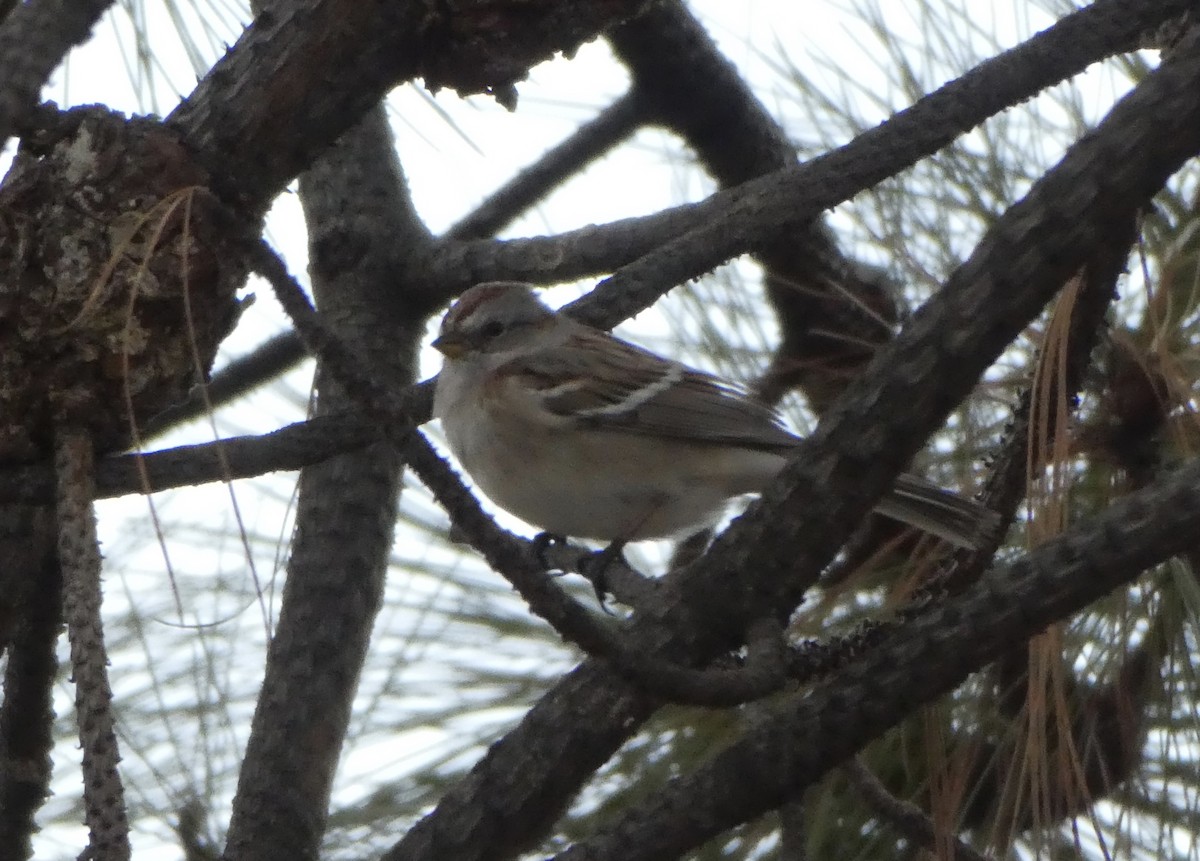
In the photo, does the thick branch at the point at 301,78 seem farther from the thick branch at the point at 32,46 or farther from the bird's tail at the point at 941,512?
the bird's tail at the point at 941,512

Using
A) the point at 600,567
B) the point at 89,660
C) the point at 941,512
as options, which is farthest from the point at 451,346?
the point at 89,660

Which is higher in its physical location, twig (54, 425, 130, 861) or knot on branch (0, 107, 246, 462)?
knot on branch (0, 107, 246, 462)

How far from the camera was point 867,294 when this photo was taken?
301 centimetres

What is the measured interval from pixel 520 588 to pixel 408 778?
1329 millimetres

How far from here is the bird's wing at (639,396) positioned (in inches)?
120

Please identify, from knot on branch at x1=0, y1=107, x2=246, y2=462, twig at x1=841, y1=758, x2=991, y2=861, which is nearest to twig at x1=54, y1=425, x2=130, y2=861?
knot on branch at x1=0, y1=107, x2=246, y2=462

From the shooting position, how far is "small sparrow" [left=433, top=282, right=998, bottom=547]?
3.03 metres

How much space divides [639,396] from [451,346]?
40cm

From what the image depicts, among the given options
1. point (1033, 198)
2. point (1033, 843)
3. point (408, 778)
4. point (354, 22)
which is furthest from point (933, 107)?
point (408, 778)

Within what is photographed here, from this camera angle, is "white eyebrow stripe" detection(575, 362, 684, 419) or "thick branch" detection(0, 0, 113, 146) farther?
"white eyebrow stripe" detection(575, 362, 684, 419)

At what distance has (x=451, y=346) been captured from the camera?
10.8 feet

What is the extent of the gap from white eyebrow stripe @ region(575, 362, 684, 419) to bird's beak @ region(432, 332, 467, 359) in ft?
1.00

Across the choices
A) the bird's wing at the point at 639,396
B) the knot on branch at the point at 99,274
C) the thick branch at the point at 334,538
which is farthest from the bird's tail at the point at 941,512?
the knot on branch at the point at 99,274

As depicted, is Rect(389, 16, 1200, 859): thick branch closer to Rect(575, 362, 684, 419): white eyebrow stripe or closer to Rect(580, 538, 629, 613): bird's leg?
Rect(580, 538, 629, 613): bird's leg
